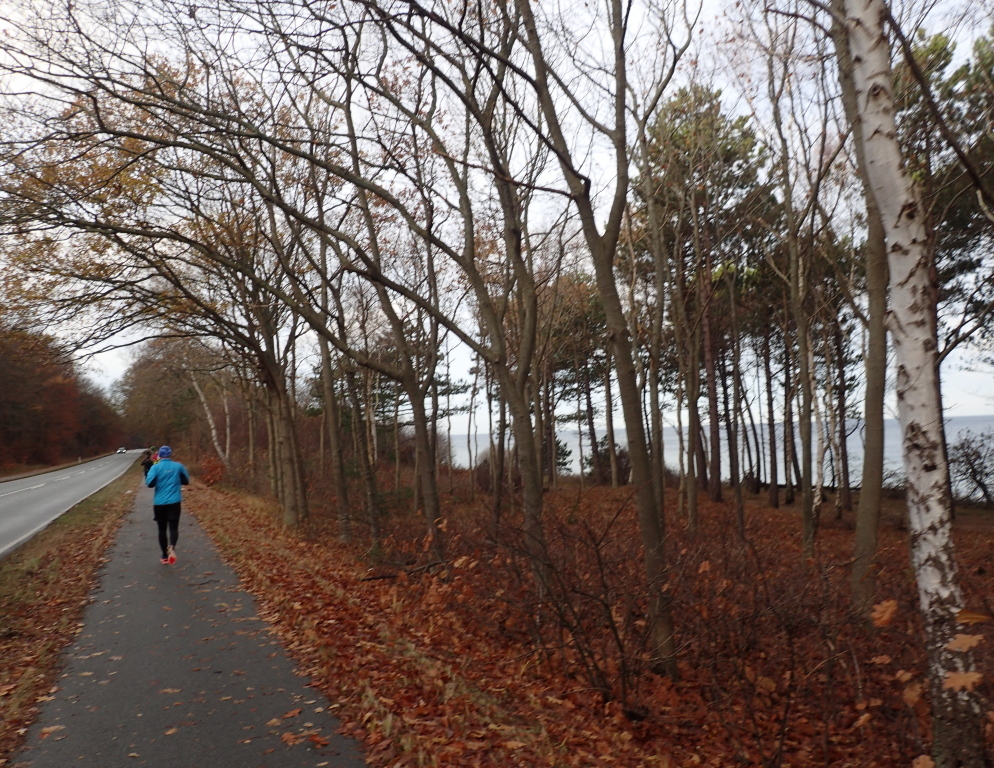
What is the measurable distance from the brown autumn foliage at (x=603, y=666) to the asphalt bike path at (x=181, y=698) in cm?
31

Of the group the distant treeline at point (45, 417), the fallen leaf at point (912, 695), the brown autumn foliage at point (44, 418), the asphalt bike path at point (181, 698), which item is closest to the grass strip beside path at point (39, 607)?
the asphalt bike path at point (181, 698)

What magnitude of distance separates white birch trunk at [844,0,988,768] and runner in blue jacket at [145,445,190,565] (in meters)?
9.85

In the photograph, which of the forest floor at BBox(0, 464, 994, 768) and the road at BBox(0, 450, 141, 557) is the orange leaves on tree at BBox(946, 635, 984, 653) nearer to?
the forest floor at BBox(0, 464, 994, 768)

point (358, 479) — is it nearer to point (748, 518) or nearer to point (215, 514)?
point (215, 514)

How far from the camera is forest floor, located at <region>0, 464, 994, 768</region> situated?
206 inches

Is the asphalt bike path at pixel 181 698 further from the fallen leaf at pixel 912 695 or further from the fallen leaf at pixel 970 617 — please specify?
the fallen leaf at pixel 970 617

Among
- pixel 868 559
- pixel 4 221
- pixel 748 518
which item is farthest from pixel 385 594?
pixel 748 518

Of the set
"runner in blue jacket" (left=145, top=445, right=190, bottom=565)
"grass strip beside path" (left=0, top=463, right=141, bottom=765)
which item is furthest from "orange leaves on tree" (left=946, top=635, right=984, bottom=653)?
"runner in blue jacket" (left=145, top=445, right=190, bottom=565)

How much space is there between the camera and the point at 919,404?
14.3 ft

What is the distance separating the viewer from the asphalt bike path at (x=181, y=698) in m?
4.54

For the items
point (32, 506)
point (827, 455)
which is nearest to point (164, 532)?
point (32, 506)

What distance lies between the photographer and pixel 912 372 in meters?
4.38

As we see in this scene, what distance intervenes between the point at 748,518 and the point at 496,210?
1270 cm

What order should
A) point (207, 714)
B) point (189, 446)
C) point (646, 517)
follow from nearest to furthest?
point (207, 714), point (646, 517), point (189, 446)
